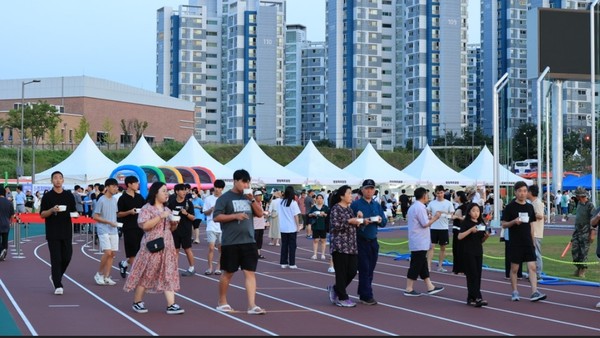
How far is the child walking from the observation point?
1545cm

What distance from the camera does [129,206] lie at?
17.8 metres

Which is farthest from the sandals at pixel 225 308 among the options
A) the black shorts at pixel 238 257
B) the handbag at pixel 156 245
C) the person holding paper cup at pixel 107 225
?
the person holding paper cup at pixel 107 225

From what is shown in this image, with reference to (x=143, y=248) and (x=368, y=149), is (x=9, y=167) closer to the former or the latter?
(x=368, y=149)

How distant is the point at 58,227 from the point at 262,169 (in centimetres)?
3506

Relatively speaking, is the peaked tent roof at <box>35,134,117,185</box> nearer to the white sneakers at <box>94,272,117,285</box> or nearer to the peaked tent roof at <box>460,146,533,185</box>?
the peaked tent roof at <box>460,146,533,185</box>

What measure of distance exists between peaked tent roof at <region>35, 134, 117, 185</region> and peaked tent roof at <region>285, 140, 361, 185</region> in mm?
10203

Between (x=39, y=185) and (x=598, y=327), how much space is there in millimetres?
Result: 43401

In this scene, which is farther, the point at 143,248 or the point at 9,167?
the point at 9,167

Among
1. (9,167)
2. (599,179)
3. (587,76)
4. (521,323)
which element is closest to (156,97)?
(9,167)

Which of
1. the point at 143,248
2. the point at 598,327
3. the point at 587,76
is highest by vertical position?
the point at 587,76

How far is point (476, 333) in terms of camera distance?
477 inches

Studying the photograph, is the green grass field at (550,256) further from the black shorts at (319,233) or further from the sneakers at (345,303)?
the sneakers at (345,303)

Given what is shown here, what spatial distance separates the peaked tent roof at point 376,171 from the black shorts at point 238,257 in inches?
1585

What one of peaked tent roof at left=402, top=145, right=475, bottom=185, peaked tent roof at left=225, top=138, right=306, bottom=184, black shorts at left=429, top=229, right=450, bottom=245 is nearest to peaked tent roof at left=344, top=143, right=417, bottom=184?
peaked tent roof at left=402, top=145, right=475, bottom=185
